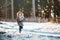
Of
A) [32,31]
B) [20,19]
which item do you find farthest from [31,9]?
[32,31]

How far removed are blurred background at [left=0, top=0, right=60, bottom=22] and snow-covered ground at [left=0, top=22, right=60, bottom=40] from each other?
0.28ft

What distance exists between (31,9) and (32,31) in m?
0.31

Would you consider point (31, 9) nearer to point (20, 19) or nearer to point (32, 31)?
point (20, 19)

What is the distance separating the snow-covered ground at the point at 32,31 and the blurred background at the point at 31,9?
84 mm

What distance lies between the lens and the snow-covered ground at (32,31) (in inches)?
98.6

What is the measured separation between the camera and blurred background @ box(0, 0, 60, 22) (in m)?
2.65

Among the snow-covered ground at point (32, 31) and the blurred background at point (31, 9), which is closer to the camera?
the snow-covered ground at point (32, 31)

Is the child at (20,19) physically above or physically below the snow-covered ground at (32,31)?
above

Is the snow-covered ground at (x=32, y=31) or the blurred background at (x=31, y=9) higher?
the blurred background at (x=31, y=9)

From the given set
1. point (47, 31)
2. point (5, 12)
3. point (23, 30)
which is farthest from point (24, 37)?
point (5, 12)

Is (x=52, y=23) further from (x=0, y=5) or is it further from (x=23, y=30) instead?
(x=0, y=5)

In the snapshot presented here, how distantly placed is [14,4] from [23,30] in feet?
1.31

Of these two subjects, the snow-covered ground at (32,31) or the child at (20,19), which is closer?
the snow-covered ground at (32,31)

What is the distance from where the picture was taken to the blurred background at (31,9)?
2.65 m
